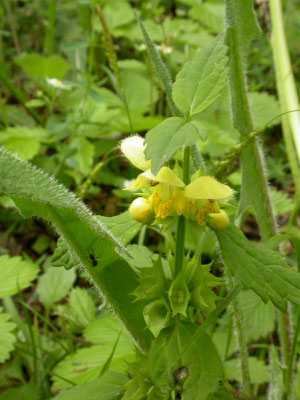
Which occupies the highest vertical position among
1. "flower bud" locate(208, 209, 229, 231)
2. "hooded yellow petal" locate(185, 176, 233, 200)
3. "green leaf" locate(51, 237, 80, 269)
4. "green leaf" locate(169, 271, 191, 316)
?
"hooded yellow petal" locate(185, 176, 233, 200)

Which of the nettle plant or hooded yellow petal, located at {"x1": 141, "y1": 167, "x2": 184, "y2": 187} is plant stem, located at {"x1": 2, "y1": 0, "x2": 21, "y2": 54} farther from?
hooded yellow petal, located at {"x1": 141, "y1": 167, "x2": 184, "y2": 187}

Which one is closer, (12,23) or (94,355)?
(94,355)

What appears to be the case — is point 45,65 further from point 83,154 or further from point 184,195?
point 184,195

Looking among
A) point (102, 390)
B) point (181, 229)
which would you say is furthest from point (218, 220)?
point (102, 390)

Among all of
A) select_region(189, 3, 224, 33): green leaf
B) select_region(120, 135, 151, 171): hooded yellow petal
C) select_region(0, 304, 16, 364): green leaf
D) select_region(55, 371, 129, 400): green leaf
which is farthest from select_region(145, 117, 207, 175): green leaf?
select_region(189, 3, 224, 33): green leaf

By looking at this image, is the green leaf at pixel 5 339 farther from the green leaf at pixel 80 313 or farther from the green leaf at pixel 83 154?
the green leaf at pixel 83 154

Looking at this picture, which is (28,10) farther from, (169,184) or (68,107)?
(169,184)

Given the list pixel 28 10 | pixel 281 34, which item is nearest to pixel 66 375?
pixel 281 34
